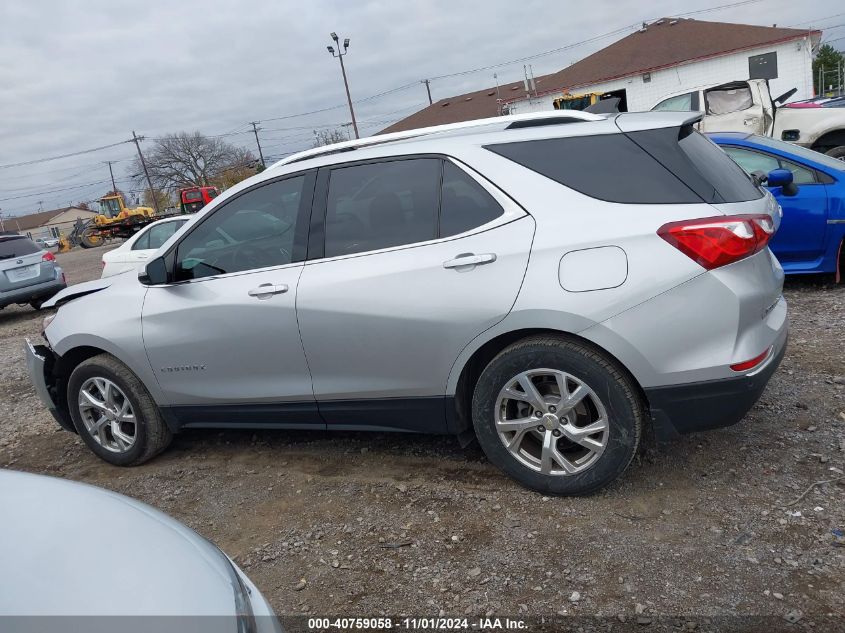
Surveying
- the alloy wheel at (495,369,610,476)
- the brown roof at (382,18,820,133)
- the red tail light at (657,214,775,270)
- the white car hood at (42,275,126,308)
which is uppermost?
the brown roof at (382,18,820,133)

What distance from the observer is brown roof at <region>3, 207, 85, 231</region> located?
107 m

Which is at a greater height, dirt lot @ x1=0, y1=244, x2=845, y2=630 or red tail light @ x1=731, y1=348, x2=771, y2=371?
red tail light @ x1=731, y1=348, x2=771, y2=371

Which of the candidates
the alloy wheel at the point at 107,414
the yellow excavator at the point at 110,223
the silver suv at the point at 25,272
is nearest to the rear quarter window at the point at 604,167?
the alloy wheel at the point at 107,414

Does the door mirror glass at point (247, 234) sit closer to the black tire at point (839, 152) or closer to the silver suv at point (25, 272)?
the black tire at point (839, 152)

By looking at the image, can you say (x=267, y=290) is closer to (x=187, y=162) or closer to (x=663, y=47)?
(x=663, y=47)

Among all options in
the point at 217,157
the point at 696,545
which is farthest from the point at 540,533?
the point at 217,157

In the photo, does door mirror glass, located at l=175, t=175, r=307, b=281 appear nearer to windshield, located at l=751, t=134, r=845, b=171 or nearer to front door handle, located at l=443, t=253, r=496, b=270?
front door handle, located at l=443, t=253, r=496, b=270

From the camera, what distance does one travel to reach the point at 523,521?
121 inches

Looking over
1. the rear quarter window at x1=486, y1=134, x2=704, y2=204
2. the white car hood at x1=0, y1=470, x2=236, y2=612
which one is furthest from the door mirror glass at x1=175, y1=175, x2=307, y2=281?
the white car hood at x1=0, y1=470, x2=236, y2=612

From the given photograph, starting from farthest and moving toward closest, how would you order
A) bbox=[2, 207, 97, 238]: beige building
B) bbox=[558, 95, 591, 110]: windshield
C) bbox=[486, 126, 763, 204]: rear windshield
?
bbox=[2, 207, 97, 238]: beige building → bbox=[558, 95, 591, 110]: windshield → bbox=[486, 126, 763, 204]: rear windshield

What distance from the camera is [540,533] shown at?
2.96 m

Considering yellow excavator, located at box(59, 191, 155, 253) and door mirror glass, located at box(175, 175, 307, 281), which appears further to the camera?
yellow excavator, located at box(59, 191, 155, 253)

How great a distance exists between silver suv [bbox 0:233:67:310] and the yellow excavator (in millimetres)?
30047

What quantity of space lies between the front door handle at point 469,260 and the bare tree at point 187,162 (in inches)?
2847
